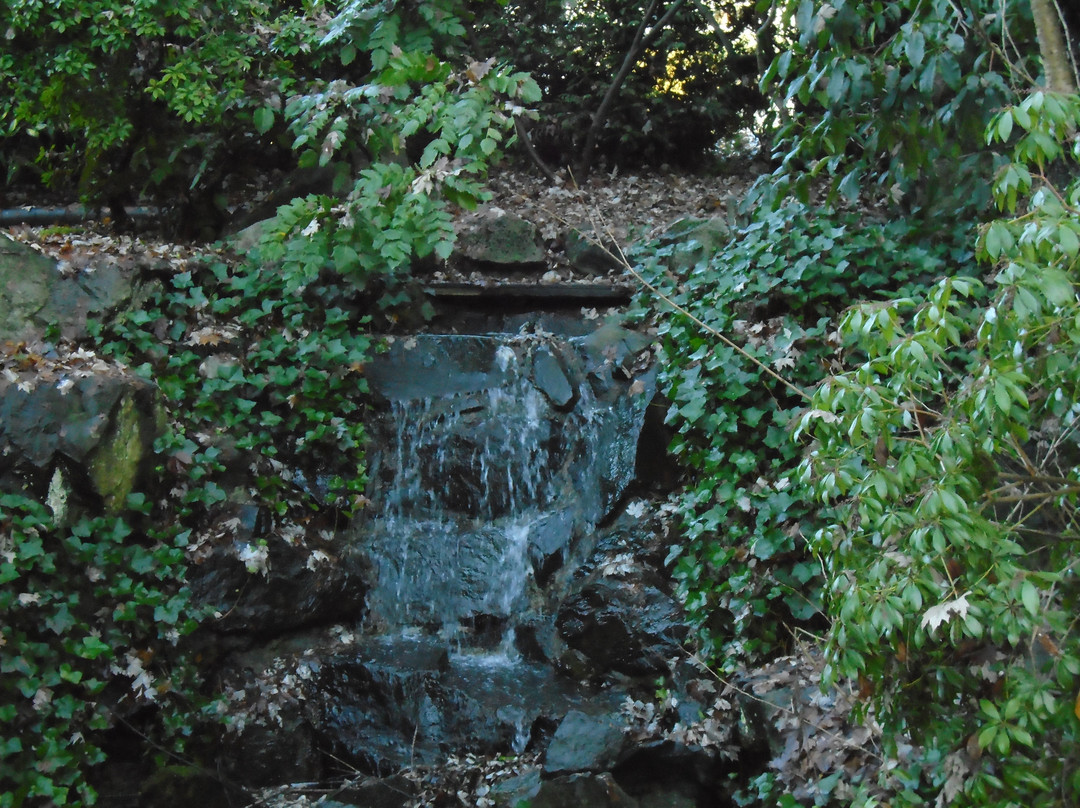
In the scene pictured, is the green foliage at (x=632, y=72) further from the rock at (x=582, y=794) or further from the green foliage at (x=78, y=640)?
the rock at (x=582, y=794)

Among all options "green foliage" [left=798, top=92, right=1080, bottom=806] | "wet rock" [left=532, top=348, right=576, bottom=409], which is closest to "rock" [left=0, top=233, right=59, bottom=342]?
"wet rock" [left=532, top=348, right=576, bottom=409]

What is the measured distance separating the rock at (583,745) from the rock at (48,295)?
4.11 meters

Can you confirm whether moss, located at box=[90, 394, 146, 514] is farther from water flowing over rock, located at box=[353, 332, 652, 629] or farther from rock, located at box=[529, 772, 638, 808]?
rock, located at box=[529, 772, 638, 808]

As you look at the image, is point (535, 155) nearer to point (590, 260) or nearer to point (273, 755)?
point (590, 260)

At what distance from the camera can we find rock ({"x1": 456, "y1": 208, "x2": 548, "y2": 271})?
8.34m

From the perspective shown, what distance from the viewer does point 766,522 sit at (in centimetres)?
Result: 465

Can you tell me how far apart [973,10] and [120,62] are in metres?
6.56

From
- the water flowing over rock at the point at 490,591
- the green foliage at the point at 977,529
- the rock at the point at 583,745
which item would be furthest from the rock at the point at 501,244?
the green foliage at the point at 977,529

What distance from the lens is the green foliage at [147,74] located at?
7.01 metres

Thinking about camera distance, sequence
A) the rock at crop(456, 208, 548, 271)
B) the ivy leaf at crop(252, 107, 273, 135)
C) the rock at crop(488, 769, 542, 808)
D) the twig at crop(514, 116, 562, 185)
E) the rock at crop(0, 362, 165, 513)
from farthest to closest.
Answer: the twig at crop(514, 116, 562, 185)
the rock at crop(456, 208, 548, 271)
the ivy leaf at crop(252, 107, 273, 135)
the rock at crop(0, 362, 165, 513)
the rock at crop(488, 769, 542, 808)

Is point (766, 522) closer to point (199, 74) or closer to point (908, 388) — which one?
point (908, 388)

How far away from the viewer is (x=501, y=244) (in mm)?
8391

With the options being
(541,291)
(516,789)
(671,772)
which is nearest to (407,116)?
(541,291)

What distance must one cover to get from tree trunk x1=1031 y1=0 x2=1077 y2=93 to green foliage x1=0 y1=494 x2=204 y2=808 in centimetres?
497
